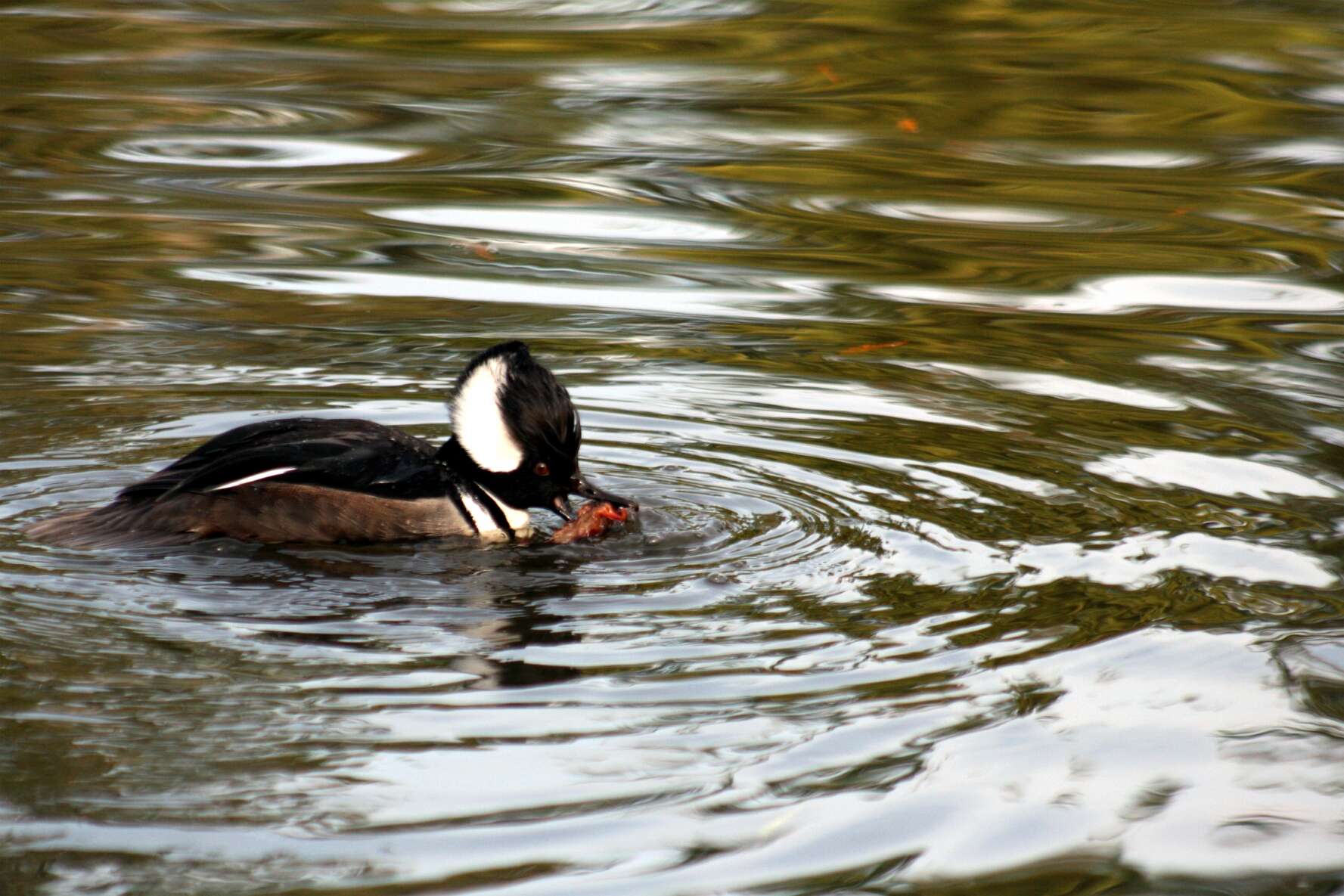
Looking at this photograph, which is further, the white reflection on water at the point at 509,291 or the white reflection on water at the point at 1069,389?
the white reflection on water at the point at 509,291

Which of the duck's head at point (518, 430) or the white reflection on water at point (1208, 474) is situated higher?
the duck's head at point (518, 430)

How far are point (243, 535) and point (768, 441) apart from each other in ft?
7.21

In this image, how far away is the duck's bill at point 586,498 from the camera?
257 inches

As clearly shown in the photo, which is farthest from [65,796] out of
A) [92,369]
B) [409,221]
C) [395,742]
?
[409,221]

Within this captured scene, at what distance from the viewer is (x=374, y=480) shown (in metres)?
6.46

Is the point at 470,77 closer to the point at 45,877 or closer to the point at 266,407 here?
the point at 266,407

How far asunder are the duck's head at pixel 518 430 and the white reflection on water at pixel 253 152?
5.77m

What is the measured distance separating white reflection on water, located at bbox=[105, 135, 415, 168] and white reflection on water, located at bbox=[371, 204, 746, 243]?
1183mm

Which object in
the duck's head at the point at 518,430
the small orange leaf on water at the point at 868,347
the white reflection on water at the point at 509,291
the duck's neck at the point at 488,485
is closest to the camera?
the duck's head at the point at 518,430

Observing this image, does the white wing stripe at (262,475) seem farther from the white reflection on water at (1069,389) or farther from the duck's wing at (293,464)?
the white reflection on water at (1069,389)

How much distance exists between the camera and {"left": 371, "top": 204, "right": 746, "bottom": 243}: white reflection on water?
10.7 meters

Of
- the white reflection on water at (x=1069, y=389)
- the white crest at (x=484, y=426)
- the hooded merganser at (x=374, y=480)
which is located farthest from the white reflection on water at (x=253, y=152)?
the white crest at (x=484, y=426)

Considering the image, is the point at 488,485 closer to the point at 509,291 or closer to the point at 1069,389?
the point at 1069,389

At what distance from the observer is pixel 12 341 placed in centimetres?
853
